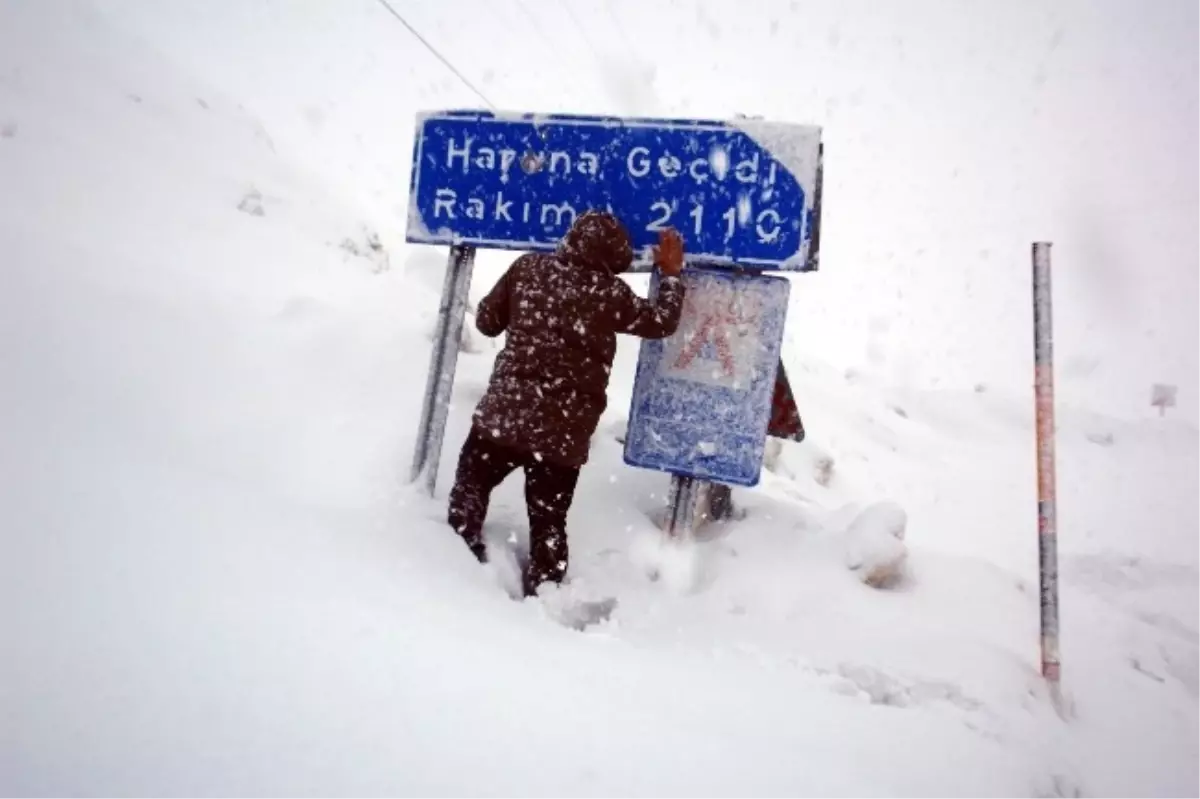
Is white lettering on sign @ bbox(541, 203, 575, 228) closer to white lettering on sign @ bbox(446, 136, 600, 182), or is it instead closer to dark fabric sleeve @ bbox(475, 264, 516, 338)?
white lettering on sign @ bbox(446, 136, 600, 182)

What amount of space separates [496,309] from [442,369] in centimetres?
50

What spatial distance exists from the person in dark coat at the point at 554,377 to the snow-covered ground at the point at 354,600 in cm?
26

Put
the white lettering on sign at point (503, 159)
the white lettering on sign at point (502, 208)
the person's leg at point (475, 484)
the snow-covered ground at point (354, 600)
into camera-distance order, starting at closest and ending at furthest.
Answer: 1. the snow-covered ground at point (354, 600)
2. the person's leg at point (475, 484)
3. the white lettering on sign at point (503, 159)
4. the white lettering on sign at point (502, 208)

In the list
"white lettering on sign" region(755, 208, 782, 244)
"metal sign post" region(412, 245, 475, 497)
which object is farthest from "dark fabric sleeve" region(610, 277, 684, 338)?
"metal sign post" region(412, 245, 475, 497)

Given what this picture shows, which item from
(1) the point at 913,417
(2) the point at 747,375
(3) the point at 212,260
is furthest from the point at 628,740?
(1) the point at 913,417

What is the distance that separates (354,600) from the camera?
81.8 inches

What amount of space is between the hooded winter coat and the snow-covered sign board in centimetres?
33

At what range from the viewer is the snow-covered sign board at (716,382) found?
3.13m

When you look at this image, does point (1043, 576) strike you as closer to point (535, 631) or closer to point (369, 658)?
point (535, 631)

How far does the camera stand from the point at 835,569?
3279 millimetres

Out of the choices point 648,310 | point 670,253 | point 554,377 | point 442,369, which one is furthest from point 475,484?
point 670,253

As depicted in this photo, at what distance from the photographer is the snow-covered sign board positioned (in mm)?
3129

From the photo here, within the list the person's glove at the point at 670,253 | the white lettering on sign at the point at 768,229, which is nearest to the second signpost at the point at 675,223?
the white lettering on sign at the point at 768,229

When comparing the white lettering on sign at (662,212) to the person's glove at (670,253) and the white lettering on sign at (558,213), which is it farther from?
the white lettering on sign at (558,213)
